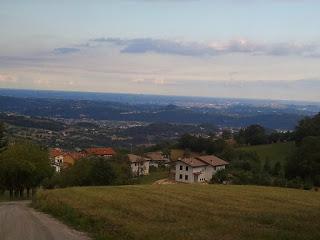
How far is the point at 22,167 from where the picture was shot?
60062mm

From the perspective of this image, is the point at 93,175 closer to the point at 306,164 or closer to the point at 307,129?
the point at 306,164

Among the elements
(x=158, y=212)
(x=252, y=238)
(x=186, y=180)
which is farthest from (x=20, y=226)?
(x=186, y=180)

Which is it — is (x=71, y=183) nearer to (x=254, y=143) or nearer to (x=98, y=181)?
(x=98, y=181)

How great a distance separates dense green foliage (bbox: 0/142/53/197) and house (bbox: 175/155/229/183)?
115 ft

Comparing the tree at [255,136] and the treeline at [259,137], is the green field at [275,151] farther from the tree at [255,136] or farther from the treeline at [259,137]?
the tree at [255,136]

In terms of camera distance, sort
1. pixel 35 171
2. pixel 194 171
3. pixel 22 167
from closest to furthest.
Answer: pixel 22 167 → pixel 35 171 → pixel 194 171

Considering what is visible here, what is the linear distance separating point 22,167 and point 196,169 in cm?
4359

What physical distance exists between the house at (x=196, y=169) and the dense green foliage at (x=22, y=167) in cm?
3496

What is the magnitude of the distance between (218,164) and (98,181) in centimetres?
4028

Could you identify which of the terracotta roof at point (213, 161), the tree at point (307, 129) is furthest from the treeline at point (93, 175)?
the tree at point (307, 129)

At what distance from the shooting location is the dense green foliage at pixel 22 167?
2370 inches

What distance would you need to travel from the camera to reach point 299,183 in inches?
2643

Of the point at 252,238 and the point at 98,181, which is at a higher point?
the point at 252,238

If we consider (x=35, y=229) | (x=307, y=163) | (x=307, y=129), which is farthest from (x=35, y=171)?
(x=307, y=129)
